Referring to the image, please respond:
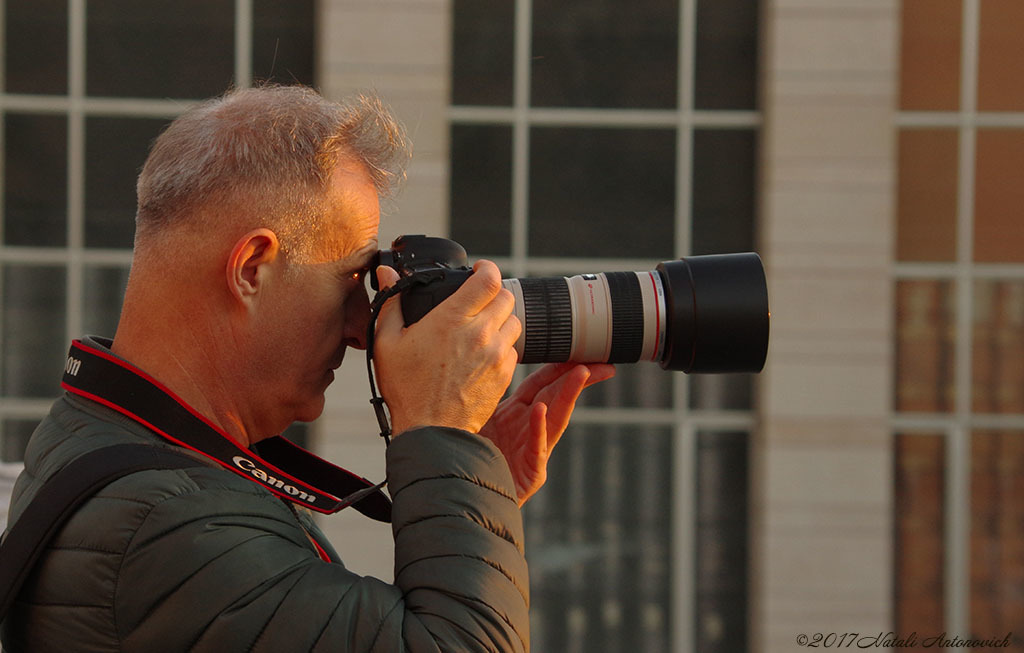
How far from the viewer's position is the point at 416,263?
1.61 metres

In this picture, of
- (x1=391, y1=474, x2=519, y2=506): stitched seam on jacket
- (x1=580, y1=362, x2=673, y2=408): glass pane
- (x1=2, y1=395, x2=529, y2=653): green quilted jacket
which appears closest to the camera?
(x1=2, y1=395, x2=529, y2=653): green quilted jacket

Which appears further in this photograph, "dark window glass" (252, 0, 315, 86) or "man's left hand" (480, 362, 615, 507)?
"dark window glass" (252, 0, 315, 86)

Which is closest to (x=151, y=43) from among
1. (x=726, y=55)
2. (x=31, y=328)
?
(x=31, y=328)

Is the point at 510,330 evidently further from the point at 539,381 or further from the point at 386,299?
the point at 539,381

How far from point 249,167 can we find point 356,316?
11.2 inches

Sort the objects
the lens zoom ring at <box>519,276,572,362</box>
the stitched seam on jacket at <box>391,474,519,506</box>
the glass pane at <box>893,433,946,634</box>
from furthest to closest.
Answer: the glass pane at <box>893,433,946,634</box> < the lens zoom ring at <box>519,276,572,362</box> < the stitched seam on jacket at <box>391,474,519,506</box>

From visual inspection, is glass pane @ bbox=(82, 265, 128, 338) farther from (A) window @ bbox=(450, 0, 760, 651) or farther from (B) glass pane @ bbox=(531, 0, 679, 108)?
(B) glass pane @ bbox=(531, 0, 679, 108)

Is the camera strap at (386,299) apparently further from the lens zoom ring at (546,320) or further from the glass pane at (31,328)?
the glass pane at (31,328)

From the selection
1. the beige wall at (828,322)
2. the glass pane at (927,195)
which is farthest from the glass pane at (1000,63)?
the beige wall at (828,322)

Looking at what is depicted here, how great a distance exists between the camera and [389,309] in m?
1.51

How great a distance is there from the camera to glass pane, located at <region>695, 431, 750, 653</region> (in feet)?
18.8

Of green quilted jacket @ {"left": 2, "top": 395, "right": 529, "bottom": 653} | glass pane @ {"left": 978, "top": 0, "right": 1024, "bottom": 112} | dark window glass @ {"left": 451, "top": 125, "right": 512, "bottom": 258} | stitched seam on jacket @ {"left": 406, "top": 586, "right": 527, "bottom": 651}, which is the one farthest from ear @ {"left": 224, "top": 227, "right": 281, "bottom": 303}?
glass pane @ {"left": 978, "top": 0, "right": 1024, "bottom": 112}

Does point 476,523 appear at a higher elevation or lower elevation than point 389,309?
lower

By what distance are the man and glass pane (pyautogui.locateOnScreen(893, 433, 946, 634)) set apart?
474cm
